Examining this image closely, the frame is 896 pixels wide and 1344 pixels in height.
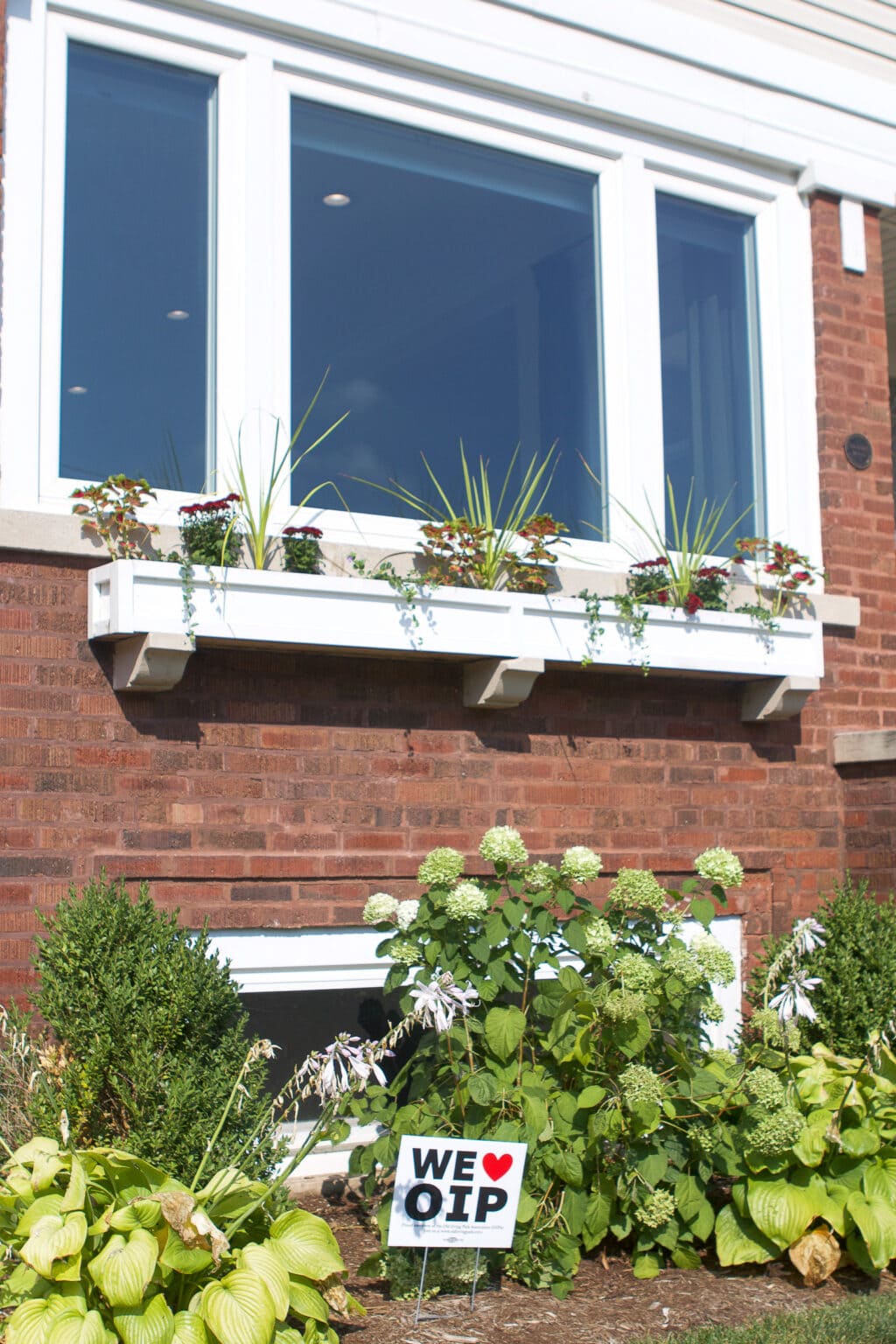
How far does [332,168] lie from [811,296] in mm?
2427

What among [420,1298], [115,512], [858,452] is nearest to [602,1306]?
[420,1298]

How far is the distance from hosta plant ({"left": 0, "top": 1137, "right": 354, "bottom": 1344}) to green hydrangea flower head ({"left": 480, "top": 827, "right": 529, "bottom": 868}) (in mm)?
1197

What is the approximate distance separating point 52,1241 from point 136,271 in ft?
11.1

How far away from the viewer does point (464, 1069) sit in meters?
4.21

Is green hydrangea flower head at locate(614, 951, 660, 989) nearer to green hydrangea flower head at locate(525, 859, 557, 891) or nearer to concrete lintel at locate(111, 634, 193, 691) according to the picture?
green hydrangea flower head at locate(525, 859, 557, 891)

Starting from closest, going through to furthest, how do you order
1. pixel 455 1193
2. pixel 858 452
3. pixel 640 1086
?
1. pixel 455 1193
2. pixel 640 1086
3. pixel 858 452

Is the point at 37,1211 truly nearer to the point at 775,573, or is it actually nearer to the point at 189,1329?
the point at 189,1329

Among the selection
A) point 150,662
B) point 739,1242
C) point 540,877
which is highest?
point 150,662

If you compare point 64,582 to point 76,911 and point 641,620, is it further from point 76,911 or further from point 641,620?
point 641,620

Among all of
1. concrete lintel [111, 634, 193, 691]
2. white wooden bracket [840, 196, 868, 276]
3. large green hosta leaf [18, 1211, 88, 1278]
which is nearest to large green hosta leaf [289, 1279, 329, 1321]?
large green hosta leaf [18, 1211, 88, 1278]

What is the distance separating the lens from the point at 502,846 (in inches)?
170

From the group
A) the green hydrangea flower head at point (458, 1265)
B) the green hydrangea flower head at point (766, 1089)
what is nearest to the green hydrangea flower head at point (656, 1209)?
the green hydrangea flower head at point (766, 1089)

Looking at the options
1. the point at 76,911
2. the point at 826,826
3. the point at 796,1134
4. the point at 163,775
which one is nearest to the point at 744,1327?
the point at 796,1134

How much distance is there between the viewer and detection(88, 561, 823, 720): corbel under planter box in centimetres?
467
